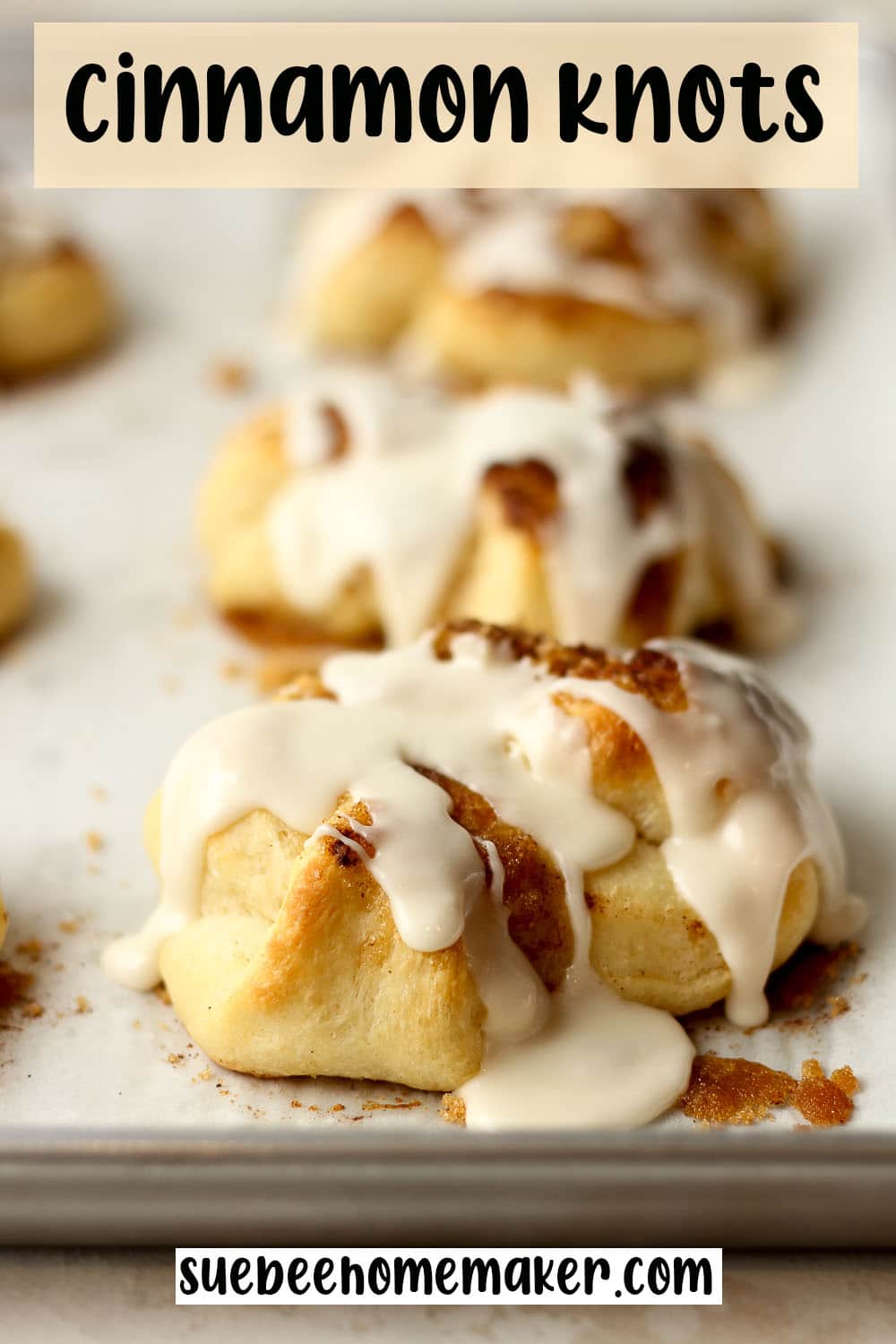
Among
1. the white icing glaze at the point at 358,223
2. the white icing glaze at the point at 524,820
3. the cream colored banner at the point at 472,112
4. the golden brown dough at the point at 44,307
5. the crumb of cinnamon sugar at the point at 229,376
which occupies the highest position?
the cream colored banner at the point at 472,112

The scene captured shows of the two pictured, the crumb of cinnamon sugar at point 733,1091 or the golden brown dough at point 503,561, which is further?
the golden brown dough at point 503,561

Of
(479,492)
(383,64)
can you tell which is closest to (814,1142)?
(479,492)

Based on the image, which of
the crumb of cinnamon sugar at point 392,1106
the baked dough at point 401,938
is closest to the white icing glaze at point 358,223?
the baked dough at point 401,938

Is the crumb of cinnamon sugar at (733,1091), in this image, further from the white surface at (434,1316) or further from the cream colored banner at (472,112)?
the cream colored banner at (472,112)

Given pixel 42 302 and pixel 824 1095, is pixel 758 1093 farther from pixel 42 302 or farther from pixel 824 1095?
pixel 42 302

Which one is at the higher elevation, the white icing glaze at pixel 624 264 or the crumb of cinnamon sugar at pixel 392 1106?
the white icing glaze at pixel 624 264

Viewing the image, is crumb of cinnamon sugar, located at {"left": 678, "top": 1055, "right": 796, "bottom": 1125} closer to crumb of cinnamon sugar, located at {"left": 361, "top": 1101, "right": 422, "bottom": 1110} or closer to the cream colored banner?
crumb of cinnamon sugar, located at {"left": 361, "top": 1101, "right": 422, "bottom": 1110}
